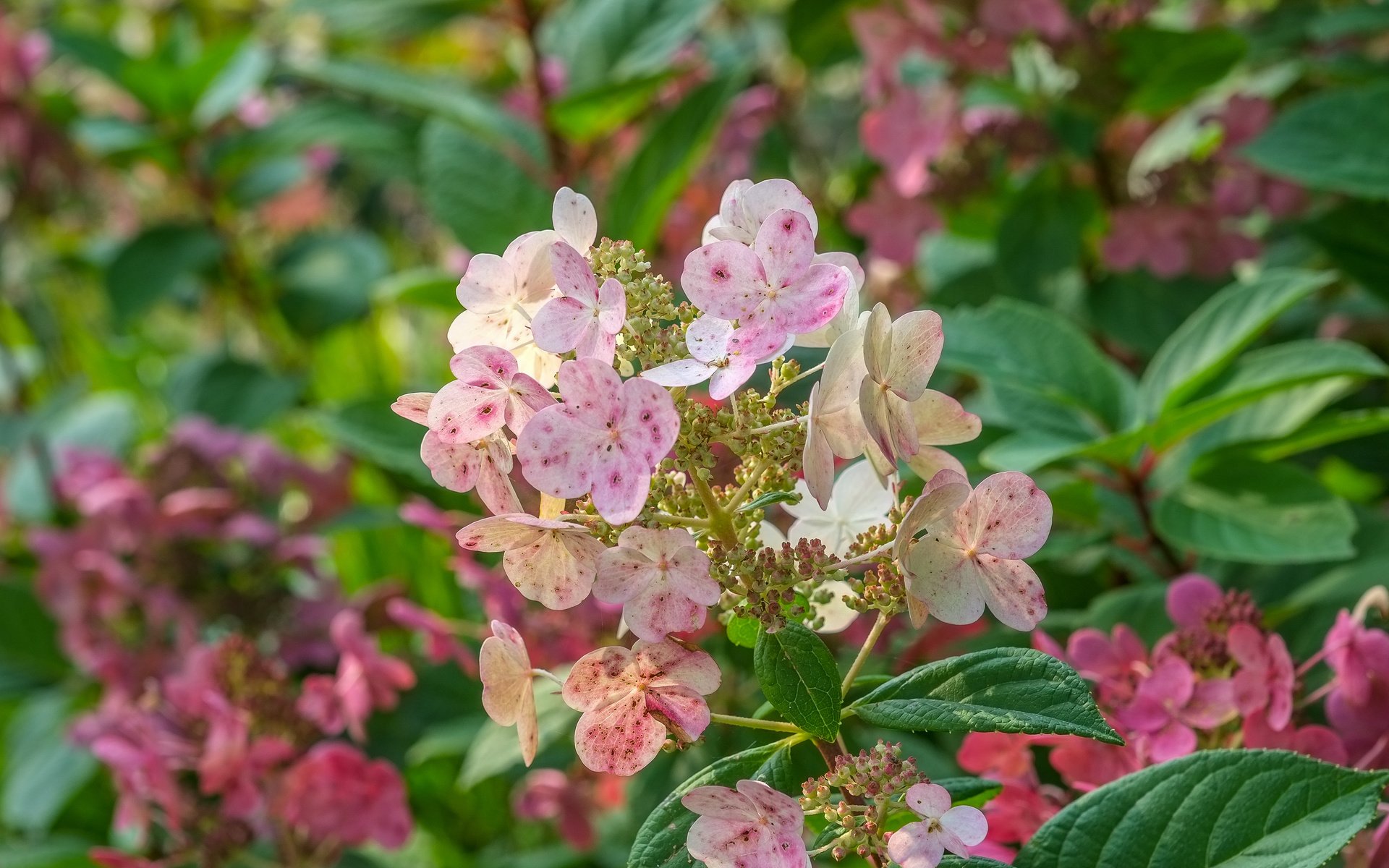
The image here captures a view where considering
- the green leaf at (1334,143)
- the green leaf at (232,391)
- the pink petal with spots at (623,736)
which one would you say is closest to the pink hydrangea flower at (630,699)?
the pink petal with spots at (623,736)

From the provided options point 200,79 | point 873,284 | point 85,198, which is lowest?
point 873,284

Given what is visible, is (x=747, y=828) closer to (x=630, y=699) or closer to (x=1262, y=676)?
(x=630, y=699)

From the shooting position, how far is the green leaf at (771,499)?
1.54 feet

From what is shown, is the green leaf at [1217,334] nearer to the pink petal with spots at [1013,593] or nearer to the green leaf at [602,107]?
the pink petal with spots at [1013,593]

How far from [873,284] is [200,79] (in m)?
0.85

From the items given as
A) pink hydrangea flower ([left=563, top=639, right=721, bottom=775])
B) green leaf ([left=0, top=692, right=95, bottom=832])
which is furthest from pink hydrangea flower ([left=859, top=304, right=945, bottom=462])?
green leaf ([left=0, top=692, right=95, bottom=832])

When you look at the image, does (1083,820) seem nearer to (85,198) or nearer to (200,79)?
(200,79)

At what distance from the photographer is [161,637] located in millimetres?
1280

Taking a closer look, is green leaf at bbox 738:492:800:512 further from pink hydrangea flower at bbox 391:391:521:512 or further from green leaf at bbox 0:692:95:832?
green leaf at bbox 0:692:95:832

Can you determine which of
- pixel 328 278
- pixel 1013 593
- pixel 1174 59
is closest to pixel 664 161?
pixel 1174 59

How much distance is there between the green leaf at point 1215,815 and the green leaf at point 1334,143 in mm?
567

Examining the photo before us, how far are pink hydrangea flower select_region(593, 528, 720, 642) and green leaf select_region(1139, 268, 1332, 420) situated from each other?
47 cm

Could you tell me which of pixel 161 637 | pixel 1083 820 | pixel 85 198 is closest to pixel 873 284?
pixel 161 637

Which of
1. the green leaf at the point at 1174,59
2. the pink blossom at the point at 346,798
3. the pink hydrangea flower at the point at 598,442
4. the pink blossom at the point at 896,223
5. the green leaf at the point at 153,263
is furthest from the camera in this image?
the green leaf at the point at 153,263
